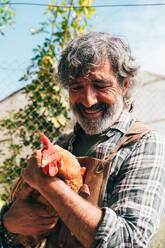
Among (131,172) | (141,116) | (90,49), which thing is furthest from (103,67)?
(141,116)

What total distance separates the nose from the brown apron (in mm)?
296

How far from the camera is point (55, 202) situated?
97 cm

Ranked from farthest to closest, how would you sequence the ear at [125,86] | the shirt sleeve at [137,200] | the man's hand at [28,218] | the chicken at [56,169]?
the ear at [125,86]
the man's hand at [28,218]
the chicken at [56,169]
the shirt sleeve at [137,200]

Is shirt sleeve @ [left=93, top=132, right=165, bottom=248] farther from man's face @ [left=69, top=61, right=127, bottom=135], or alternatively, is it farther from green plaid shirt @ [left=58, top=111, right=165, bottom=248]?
Result: man's face @ [left=69, top=61, right=127, bottom=135]

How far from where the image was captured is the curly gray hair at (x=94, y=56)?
138cm

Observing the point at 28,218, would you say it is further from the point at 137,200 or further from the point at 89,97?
the point at 89,97

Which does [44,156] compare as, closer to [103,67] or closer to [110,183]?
[110,183]

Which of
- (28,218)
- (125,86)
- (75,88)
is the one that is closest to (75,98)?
(75,88)

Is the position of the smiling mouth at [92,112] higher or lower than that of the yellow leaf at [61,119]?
higher

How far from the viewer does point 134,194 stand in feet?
3.27

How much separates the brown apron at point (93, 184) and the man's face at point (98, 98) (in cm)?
25

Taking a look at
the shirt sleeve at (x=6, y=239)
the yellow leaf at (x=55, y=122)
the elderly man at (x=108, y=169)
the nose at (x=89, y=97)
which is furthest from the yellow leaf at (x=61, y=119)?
the shirt sleeve at (x=6, y=239)

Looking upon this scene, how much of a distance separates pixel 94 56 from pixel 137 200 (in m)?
0.79

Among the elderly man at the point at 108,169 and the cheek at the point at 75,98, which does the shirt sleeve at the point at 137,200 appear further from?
the cheek at the point at 75,98
